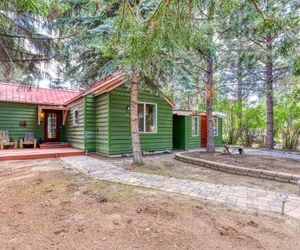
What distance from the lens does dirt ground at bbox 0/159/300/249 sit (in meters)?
2.44

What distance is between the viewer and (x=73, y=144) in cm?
1048

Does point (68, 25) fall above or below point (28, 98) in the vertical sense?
above

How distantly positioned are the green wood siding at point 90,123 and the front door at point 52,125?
3840mm

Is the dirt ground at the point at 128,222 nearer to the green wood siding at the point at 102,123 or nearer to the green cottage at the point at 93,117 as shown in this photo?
the green wood siding at the point at 102,123

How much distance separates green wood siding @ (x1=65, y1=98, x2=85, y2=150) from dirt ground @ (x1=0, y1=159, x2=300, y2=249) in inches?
205

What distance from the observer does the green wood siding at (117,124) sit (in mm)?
8398

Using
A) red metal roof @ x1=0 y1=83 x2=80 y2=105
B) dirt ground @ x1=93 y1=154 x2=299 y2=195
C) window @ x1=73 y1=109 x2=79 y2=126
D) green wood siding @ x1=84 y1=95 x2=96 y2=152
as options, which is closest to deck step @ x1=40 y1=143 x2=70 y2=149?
window @ x1=73 y1=109 x2=79 y2=126

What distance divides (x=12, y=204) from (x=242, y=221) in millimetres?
3457

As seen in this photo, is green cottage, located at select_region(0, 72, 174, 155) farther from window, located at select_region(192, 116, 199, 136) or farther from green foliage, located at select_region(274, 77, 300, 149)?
green foliage, located at select_region(274, 77, 300, 149)

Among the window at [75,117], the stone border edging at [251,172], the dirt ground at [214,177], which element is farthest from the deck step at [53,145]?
the stone border edging at [251,172]

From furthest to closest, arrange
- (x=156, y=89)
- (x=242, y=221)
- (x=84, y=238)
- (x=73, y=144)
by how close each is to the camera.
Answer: (x=73, y=144) → (x=156, y=89) → (x=242, y=221) → (x=84, y=238)

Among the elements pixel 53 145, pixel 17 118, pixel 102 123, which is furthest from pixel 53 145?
pixel 102 123

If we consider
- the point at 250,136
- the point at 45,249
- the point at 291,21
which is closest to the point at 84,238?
the point at 45,249

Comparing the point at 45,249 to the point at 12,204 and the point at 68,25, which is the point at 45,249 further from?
the point at 68,25
